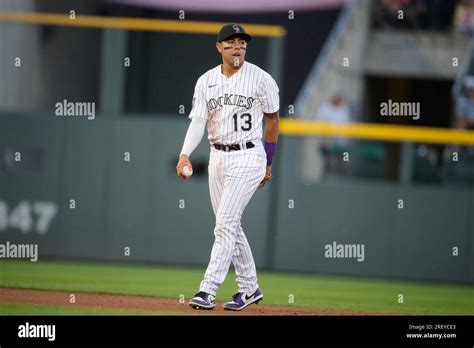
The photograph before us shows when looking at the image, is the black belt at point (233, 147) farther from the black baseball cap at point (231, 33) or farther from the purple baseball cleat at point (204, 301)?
the purple baseball cleat at point (204, 301)

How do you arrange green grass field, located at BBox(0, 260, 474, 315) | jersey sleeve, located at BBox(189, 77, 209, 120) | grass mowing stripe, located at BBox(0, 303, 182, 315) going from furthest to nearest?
green grass field, located at BBox(0, 260, 474, 315)
jersey sleeve, located at BBox(189, 77, 209, 120)
grass mowing stripe, located at BBox(0, 303, 182, 315)

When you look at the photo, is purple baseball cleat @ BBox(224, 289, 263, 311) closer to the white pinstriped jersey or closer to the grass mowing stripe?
the grass mowing stripe

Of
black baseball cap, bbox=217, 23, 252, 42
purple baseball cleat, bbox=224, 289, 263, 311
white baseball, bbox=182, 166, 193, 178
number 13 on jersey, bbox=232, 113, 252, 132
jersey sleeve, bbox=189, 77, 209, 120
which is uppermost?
black baseball cap, bbox=217, 23, 252, 42

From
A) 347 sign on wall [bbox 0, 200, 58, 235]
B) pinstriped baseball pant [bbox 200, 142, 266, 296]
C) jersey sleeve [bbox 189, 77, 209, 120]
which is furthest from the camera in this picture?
347 sign on wall [bbox 0, 200, 58, 235]

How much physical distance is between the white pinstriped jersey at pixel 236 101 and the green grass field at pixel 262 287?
63.8 inches

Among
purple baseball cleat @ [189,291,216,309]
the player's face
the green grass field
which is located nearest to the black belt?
the player's face

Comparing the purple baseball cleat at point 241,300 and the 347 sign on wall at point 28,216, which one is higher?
the 347 sign on wall at point 28,216

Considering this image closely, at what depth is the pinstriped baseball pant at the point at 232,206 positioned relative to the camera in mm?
8289

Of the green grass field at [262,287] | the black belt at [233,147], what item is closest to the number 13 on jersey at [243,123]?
the black belt at [233,147]

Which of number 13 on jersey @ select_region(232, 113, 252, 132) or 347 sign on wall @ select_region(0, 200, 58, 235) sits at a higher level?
number 13 on jersey @ select_region(232, 113, 252, 132)

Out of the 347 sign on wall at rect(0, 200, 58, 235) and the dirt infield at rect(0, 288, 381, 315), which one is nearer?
the dirt infield at rect(0, 288, 381, 315)

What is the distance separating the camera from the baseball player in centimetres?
831

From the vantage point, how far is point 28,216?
48.0 feet

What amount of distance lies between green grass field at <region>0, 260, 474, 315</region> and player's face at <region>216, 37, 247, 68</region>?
2.08 m
